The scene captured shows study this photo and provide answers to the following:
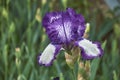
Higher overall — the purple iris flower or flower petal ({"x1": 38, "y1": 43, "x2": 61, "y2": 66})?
the purple iris flower

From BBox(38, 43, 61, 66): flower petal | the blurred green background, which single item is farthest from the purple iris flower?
the blurred green background

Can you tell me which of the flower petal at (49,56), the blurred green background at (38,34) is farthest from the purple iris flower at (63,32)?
the blurred green background at (38,34)

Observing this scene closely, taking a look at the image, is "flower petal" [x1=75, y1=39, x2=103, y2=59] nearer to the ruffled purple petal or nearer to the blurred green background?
the ruffled purple petal

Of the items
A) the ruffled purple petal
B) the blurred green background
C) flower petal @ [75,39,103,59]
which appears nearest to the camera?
flower petal @ [75,39,103,59]

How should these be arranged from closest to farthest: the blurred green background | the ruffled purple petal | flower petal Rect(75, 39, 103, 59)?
flower petal Rect(75, 39, 103, 59) → the ruffled purple petal → the blurred green background

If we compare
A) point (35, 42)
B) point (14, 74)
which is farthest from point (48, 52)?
point (35, 42)

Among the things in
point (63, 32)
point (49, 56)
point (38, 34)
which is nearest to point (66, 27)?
point (63, 32)

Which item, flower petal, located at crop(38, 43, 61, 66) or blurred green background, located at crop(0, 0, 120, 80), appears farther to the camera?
blurred green background, located at crop(0, 0, 120, 80)
